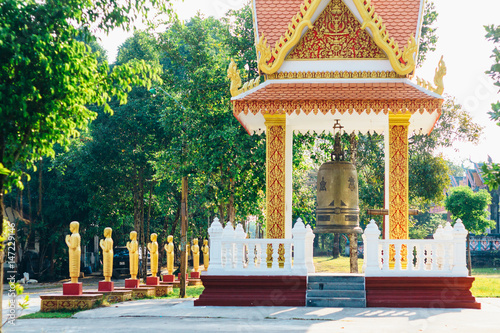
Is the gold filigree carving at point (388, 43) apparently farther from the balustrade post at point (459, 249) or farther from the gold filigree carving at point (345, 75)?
the balustrade post at point (459, 249)

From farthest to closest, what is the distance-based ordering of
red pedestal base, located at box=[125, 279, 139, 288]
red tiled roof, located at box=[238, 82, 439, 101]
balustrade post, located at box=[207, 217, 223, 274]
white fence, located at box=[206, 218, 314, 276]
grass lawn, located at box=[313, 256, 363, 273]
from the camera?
grass lawn, located at box=[313, 256, 363, 273], red pedestal base, located at box=[125, 279, 139, 288], red tiled roof, located at box=[238, 82, 439, 101], balustrade post, located at box=[207, 217, 223, 274], white fence, located at box=[206, 218, 314, 276]

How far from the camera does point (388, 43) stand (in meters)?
13.9

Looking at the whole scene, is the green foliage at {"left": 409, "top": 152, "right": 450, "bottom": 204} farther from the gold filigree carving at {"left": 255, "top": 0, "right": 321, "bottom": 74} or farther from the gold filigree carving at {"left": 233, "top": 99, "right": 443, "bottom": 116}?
the gold filigree carving at {"left": 255, "top": 0, "right": 321, "bottom": 74}

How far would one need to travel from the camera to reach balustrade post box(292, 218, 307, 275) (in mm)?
12609

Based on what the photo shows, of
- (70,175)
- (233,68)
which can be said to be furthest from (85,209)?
(233,68)

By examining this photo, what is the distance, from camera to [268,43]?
14.7 metres

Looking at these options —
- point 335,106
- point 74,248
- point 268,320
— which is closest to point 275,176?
point 335,106

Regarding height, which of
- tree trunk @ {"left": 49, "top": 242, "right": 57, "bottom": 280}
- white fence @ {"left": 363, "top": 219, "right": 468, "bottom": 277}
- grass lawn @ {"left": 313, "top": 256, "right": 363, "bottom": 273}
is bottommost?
grass lawn @ {"left": 313, "top": 256, "right": 363, "bottom": 273}

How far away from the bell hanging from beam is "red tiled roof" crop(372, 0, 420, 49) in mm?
3186

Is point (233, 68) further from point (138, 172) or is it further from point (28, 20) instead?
point (138, 172)

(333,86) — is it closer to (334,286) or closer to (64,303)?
(334,286)

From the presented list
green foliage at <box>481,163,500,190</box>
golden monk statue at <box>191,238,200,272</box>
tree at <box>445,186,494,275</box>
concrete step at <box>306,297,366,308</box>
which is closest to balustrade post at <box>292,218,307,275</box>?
concrete step at <box>306,297,366,308</box>

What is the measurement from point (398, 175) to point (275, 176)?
2686mm

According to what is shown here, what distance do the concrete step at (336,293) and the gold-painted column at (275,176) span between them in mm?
1858
